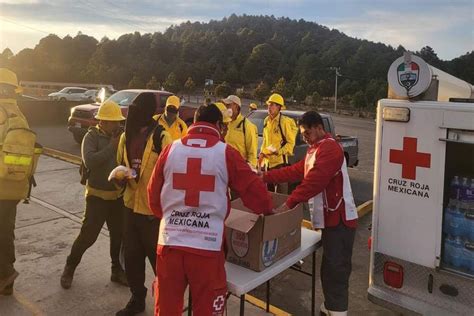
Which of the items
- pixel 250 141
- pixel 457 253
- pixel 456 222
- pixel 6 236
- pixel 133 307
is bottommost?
pixel 133 307

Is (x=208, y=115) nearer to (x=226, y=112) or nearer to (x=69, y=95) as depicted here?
(x=226, y=112)

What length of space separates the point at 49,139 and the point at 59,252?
36.7 feet

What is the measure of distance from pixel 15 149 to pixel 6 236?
2.88 feet

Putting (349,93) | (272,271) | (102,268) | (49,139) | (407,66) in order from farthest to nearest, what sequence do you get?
(349,93)
(49,139)
(102,268)
(407,66)
(272,271)

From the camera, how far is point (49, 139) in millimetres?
15289

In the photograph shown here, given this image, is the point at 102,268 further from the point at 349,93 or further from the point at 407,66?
the point at 349,93

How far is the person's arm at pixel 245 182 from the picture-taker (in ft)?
8.63

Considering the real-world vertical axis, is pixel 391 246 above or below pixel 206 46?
below

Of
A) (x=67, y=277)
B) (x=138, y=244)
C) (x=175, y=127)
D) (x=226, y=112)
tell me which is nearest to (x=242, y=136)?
(x=226, y=112)

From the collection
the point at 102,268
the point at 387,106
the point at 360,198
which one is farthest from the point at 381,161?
the point at 360,198

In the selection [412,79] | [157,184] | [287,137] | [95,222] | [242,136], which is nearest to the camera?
[157,184]

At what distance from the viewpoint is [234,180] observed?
2650mm

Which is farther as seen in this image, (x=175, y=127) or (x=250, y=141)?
(x=250, y=141)

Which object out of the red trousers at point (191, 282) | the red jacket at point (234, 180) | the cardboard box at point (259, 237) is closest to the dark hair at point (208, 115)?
the red jacket at point (234, 180)
